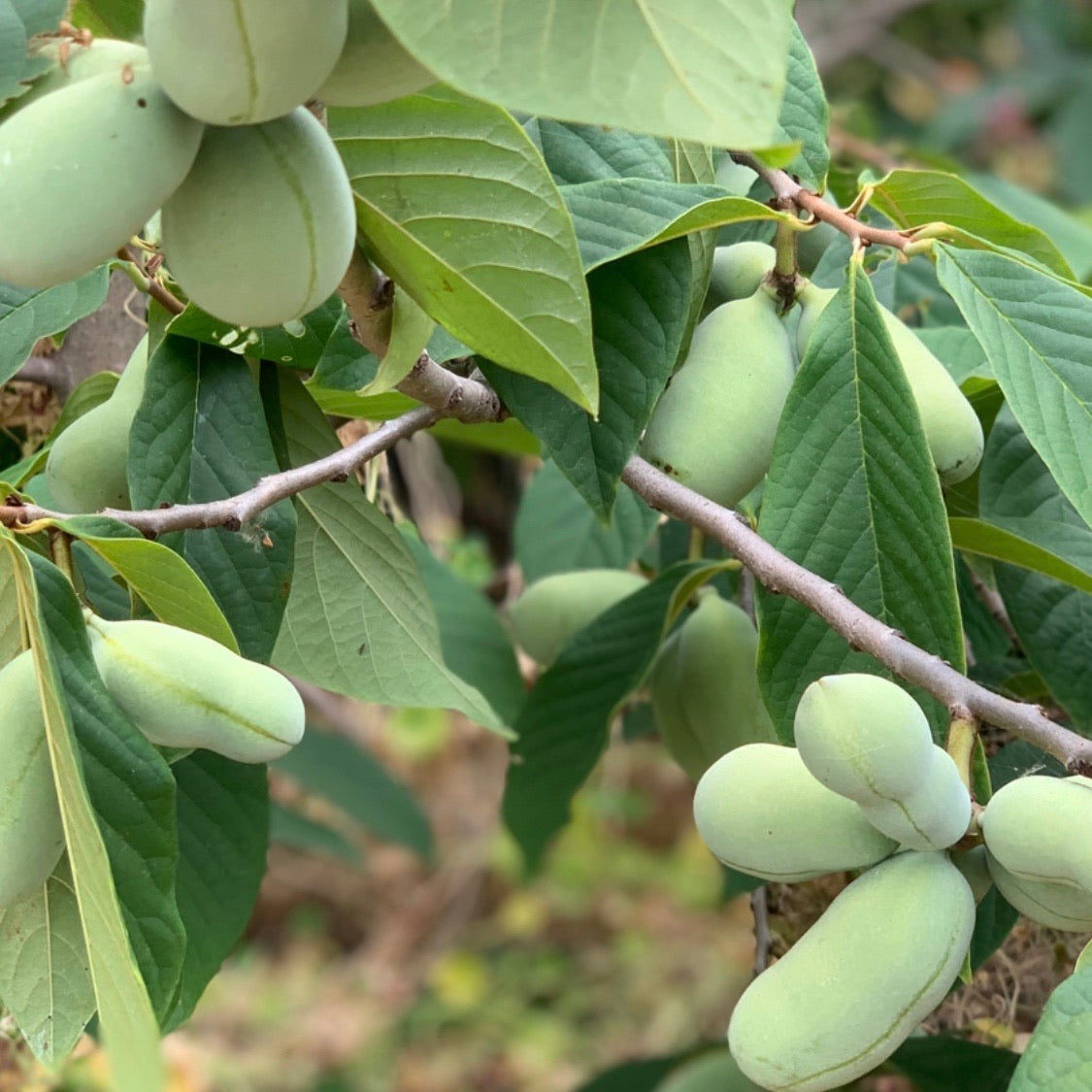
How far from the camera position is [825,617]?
50 cm

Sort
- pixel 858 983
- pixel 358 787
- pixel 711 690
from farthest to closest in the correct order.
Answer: pixel 358 787
pixel 711 690
pixel 858 983

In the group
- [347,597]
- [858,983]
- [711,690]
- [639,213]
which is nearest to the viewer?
[858,983]

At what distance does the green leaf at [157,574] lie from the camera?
462 mm

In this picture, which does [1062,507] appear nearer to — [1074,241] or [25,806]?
[25,806]

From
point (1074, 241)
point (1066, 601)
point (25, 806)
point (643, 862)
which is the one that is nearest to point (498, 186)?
point (25, 806)

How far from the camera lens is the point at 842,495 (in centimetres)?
57

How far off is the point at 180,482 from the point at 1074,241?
1025 millimetres

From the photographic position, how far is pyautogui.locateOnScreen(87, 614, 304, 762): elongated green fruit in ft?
1.43

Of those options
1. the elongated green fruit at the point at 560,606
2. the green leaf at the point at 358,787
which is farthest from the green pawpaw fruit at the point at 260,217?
the green leaf at the point at 358,787

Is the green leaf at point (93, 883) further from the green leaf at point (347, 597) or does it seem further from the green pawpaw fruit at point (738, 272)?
the green pawpaw fruit at point (738, 272)

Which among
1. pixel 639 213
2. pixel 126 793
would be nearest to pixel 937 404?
pixel 639 213

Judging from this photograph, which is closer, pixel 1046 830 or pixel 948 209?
pixel 1046 830

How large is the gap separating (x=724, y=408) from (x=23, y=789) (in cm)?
31

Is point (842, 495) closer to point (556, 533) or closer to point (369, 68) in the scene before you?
point (369, 68)
